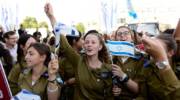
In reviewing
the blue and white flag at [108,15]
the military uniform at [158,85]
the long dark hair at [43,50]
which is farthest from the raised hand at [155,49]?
the blue and white flag at [108,15]

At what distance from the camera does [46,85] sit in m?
3.79

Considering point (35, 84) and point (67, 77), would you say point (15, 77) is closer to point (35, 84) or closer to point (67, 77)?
point (35, 84)

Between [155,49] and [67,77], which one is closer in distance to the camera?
[155,49]

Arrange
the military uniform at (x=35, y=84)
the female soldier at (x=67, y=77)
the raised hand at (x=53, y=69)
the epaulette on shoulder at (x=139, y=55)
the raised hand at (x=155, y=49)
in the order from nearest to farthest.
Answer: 1. the raised hand at (x=155, y=49)
2. the raised hand at (x=53, y=69)
3. the military uniform at (x=35, y=84)
4. the epaulette on shoulder at (x=139, y=55)
5. the female soldier at (x=67, y=77)

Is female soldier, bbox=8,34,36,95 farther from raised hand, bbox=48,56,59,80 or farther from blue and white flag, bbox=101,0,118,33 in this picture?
blue and white flag, bbox=101,0,118,33

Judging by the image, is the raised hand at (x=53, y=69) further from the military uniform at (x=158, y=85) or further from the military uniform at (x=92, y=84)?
the military uniform at (x=158, y=85)

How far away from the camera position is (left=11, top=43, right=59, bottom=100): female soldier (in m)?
3.69

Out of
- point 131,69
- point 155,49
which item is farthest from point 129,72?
point 155,49

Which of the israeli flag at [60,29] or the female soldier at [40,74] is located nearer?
the female soldier at [40,74]

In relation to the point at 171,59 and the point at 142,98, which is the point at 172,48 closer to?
the point at 171,59

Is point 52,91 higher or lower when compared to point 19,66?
lower

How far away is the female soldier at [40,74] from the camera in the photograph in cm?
Result: 369

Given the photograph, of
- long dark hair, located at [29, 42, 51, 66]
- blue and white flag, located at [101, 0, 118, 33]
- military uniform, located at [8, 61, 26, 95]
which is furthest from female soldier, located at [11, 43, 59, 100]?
blue and white flag, located at [101, 0, 118, 33]

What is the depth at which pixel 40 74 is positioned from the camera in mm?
3902
